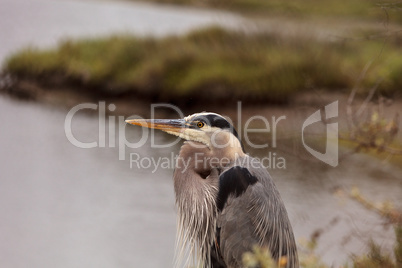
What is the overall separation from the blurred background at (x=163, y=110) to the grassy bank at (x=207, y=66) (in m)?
0.03

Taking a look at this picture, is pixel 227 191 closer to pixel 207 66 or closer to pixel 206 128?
pixel 206 128

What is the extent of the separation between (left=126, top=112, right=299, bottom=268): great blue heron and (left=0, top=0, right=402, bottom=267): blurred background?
586mm

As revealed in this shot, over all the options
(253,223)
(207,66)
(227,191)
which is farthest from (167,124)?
(207,66)

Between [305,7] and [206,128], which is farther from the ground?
[305,7]

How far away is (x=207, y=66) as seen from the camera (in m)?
10.9

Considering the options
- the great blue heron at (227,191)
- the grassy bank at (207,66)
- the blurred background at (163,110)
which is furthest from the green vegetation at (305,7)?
the great blue heron at (227,191)

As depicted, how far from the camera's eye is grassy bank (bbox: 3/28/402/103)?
1048 cm

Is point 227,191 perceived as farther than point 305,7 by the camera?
No

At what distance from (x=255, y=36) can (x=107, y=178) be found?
4.69 metres

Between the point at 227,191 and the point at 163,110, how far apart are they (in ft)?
21.1

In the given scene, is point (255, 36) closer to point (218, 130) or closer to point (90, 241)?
point (90, 241)

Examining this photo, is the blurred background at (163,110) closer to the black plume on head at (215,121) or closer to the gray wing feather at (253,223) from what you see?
the gray wing feather at (253,223)

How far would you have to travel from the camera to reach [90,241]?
6566mm

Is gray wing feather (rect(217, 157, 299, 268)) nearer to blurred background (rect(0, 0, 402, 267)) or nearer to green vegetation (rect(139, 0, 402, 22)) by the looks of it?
blurred background (rect(0, 0, 402, 267))
